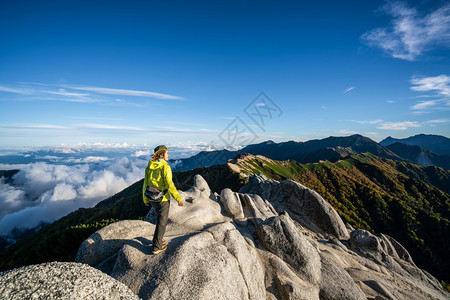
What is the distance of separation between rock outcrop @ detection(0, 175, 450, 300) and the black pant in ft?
2.25

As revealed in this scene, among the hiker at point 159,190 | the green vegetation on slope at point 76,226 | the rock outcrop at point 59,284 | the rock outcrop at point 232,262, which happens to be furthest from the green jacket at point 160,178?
the green vegetation on slope at point 76,226

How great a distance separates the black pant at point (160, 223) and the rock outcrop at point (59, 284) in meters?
3.70

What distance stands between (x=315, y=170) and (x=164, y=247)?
558 ft

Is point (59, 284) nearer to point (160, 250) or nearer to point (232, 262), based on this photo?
point (160, 250)

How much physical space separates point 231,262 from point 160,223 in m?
4.85

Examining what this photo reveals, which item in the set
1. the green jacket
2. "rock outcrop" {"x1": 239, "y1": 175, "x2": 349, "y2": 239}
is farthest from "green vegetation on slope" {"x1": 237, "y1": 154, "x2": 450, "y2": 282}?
the green jacket

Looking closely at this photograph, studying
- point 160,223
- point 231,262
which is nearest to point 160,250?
point 160,223

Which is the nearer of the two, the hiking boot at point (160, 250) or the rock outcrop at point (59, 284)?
the rock outcrop at point (59, 284)

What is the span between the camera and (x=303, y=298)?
40.8 ft

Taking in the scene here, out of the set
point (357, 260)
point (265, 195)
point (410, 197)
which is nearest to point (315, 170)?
point (410, 197)

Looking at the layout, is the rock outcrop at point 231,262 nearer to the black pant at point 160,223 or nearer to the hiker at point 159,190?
the black pant at point 160,223

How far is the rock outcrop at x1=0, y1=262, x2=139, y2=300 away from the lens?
17.0ft

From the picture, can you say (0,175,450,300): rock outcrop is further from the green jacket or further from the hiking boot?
the green jacket

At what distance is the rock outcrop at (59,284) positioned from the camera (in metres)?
5.17
